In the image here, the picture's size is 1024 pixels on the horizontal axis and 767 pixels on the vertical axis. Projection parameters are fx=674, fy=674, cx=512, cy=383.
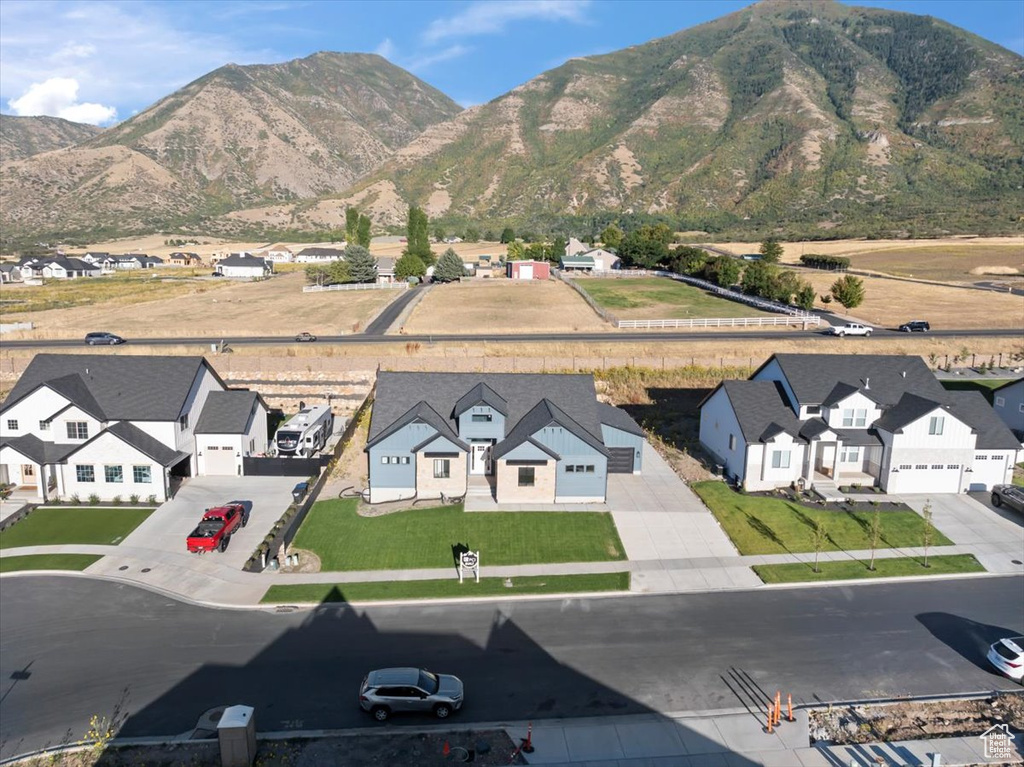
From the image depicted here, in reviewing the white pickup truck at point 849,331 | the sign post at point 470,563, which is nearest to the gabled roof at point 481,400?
the sign post at point 470,563

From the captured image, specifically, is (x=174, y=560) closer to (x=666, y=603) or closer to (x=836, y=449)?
(x=666, y=603)

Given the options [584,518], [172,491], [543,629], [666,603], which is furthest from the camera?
[172,491]

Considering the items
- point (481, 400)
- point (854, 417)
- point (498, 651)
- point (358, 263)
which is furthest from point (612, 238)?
point (498, 651)

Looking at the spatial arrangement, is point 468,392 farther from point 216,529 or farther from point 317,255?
point 317,255

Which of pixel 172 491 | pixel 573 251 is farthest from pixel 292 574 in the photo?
pixel 573 251

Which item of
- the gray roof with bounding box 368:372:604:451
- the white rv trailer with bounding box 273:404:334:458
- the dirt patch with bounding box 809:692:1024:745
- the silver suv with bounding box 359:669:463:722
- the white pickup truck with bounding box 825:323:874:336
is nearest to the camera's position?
the dirt patch with bounding box 809:692:1024:745

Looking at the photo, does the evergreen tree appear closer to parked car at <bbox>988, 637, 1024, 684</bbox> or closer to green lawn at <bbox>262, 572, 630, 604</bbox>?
green lawn at <bbox>262, 572, 630, 604</bbox>

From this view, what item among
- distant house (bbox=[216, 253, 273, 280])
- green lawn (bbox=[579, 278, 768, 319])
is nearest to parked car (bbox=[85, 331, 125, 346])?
green lawn (bbox=[579, 278, 768, 319])
